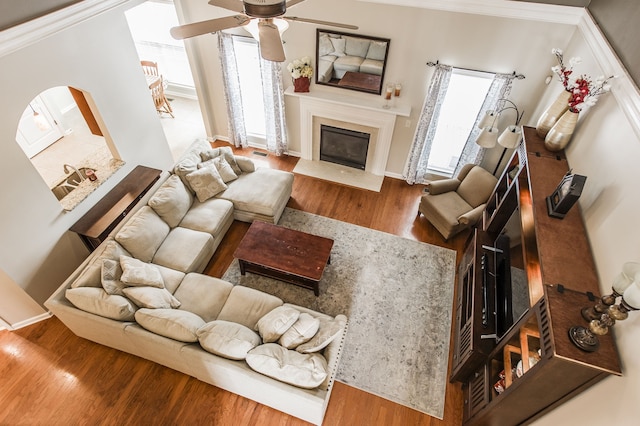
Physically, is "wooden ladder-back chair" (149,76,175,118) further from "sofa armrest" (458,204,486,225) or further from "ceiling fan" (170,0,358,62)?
"sofa armrest" (458,204,486,225)

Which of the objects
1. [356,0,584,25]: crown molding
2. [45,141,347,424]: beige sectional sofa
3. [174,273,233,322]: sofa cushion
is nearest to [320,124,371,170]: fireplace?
[356,0,584,25]: crown molding

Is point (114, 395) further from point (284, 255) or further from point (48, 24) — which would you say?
point (48, 24)

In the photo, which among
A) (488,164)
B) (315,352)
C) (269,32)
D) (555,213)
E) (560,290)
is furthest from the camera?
(488,164)

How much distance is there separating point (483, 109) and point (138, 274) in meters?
4.91

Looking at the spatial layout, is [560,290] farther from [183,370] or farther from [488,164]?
[488,164]

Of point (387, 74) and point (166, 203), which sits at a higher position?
point (387, 74)

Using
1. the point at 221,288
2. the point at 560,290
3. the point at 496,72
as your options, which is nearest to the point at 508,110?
the point at 496,72

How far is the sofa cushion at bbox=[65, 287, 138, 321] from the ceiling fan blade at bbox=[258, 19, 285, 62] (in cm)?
263

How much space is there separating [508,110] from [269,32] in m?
4.01

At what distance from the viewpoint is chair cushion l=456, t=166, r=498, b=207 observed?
492 centimetres

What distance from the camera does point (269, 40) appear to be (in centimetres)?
236

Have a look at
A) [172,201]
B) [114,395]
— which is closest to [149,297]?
[114,395]

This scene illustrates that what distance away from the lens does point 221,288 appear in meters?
3.92

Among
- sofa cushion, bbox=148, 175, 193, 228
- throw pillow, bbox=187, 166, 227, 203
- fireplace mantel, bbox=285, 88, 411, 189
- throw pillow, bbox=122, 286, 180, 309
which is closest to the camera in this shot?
throw pillow, bbox=122, 286, 180, 309
